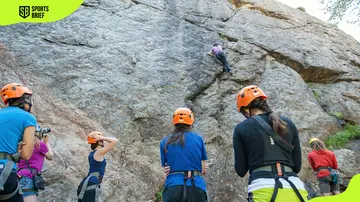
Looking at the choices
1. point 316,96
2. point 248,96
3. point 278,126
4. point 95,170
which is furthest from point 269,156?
point 316,96

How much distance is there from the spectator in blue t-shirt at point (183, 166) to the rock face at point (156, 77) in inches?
137

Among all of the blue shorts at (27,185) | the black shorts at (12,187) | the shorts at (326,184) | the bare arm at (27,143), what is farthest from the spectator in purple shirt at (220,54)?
the black shorts at (12,187)

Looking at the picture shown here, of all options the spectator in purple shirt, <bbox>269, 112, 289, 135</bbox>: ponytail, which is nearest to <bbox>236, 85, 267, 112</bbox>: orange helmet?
<bbox>269, 112, 289, 135</bbox>: ponytail

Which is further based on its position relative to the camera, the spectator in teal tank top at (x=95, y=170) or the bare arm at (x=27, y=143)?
the spectator in teal tank top at (x=95, y=170)

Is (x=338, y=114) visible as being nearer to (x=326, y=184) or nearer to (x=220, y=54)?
(x=220, y=54)

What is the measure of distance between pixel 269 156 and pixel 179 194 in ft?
5.76

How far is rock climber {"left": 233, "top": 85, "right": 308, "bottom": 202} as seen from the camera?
3.46 meters

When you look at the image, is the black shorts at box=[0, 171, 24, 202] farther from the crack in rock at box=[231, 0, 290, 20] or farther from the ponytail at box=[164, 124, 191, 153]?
the crack in rock at box=[231, 0, 290, 20]

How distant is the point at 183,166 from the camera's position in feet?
16.9

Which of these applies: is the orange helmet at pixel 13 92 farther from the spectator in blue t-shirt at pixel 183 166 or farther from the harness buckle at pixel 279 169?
the harness buckle at pixel 279 169

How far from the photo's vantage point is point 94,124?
1007 cm

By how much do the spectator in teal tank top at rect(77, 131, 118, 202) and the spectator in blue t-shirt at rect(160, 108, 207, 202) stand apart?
1.56m

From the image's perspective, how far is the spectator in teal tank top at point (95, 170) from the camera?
6.19 m

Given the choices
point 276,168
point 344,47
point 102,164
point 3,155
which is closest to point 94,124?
point 102,164
